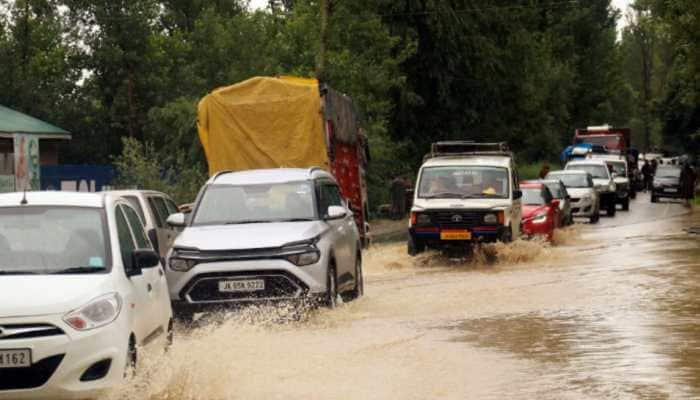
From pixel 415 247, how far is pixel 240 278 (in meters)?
10.3

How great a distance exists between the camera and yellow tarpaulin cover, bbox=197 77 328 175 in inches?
848

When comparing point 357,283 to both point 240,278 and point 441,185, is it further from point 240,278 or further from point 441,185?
point 441,185

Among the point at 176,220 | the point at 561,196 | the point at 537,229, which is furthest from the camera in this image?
the point at 561,196

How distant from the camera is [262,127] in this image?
21.6m

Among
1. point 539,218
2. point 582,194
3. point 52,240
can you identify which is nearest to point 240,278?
point 52,240

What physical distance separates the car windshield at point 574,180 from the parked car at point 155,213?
23021 mm

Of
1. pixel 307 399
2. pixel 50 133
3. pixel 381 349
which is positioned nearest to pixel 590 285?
pixel 381 349

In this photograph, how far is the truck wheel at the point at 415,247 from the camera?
78.4 feet

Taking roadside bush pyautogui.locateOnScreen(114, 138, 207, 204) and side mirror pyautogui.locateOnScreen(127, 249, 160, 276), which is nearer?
side mirror pyautogui.locateOnScreen(127, 249, 160, 276)

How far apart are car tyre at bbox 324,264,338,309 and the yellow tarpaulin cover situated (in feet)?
22.7

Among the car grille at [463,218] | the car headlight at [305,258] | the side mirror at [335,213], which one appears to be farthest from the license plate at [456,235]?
the car headlight at [305,258]

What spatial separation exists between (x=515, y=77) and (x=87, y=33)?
62.5ft

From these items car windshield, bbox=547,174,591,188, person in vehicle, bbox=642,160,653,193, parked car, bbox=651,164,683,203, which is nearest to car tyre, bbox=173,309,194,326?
car windshield, bbox=547,174,591,188

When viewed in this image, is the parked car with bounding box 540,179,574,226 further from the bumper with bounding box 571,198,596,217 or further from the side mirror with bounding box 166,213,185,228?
the side mirror with bounding box 166,213,185,228
